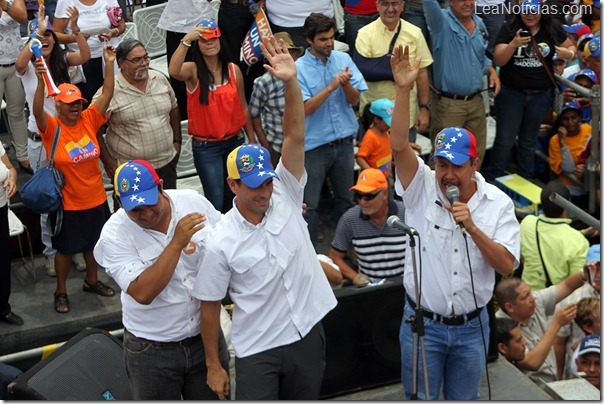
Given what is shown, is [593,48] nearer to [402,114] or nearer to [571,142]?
[571,142]

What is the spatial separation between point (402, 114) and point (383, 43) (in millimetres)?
3439

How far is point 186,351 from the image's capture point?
5340 millimetres

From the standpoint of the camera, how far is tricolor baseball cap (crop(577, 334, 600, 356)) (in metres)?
6.84

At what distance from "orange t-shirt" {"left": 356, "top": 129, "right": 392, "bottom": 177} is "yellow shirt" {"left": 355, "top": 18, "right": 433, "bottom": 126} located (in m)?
0.46

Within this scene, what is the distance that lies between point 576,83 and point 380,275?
3.35 meters

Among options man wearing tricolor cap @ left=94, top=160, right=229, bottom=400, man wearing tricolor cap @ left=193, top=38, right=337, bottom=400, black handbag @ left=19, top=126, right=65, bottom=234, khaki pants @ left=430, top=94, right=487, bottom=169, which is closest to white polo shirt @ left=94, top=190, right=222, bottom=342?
man wearing tricolor cap @ left=94, top=160, right=229, bottom=400

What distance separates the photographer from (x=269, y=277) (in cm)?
511

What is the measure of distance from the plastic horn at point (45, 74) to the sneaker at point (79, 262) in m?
1.42

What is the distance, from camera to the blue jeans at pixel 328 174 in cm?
807

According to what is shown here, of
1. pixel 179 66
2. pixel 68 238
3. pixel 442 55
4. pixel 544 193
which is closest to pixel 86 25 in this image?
pixel 179 66

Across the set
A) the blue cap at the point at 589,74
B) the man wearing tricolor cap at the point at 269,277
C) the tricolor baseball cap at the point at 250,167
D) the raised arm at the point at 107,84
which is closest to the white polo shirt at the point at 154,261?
the man wearing tricolor cap at the point at 269,277

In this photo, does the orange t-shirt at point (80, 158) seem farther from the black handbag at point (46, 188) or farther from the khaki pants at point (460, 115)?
the khaki pants at point (460, 115)

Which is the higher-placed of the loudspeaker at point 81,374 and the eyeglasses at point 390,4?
the eyeglasses at point 390,4

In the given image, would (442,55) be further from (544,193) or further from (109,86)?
(109,86)
